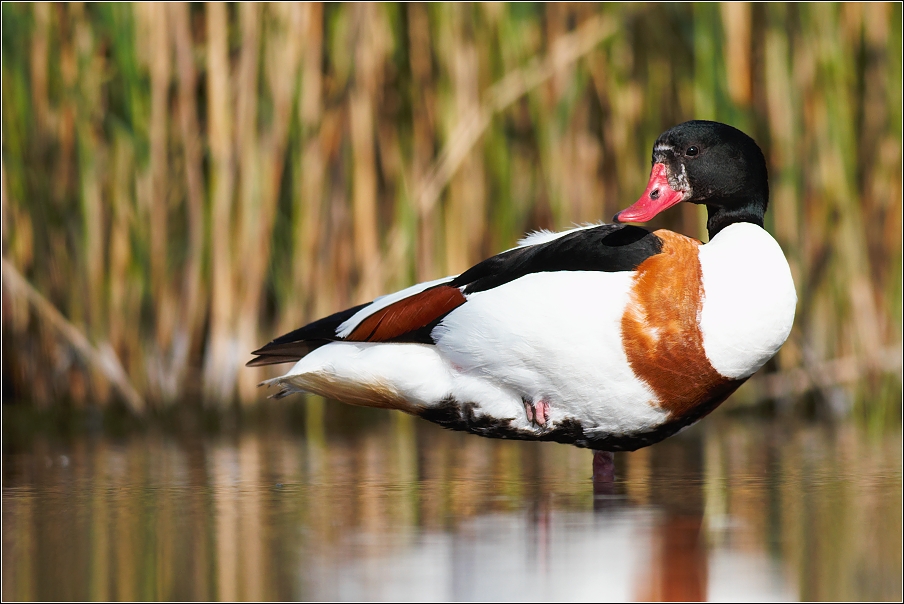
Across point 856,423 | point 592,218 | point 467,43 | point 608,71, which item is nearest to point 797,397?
point 856,423

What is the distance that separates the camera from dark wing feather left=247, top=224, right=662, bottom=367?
11.0 ft

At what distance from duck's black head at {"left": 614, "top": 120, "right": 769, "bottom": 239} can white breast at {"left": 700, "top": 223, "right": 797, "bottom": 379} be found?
255 mm

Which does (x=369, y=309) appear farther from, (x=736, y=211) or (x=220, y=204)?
(x=220, y=204)

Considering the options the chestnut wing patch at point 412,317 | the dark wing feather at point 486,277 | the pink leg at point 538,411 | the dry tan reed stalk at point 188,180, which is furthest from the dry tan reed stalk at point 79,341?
the pink leg at point 538,411

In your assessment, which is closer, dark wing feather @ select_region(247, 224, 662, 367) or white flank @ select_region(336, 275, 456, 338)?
dark wing feather @ select_region(247, 224, 662, 367)

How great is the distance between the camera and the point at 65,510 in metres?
3.17

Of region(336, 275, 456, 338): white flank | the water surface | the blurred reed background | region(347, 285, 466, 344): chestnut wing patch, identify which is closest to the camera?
the water surface

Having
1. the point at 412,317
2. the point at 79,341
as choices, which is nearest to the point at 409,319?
the point at 412,317

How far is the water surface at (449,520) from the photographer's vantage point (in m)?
2.38

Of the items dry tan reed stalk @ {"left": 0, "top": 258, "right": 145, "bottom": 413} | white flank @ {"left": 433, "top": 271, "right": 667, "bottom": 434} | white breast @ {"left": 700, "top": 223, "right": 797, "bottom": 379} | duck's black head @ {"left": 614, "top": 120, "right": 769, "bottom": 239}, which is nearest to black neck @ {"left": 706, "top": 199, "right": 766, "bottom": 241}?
duck's black head @ {"left": 614, "top": 120, "right": 769, "bottom": 239}

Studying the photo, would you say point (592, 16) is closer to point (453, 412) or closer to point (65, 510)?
point (453, 412)

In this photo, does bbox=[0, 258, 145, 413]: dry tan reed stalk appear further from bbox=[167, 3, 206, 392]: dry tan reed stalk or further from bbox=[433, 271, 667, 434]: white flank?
bbox=[433, 271, 667, 434]: white flank

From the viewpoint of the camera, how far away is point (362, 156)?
5.11 meters

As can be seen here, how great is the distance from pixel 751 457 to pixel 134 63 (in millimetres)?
2689
